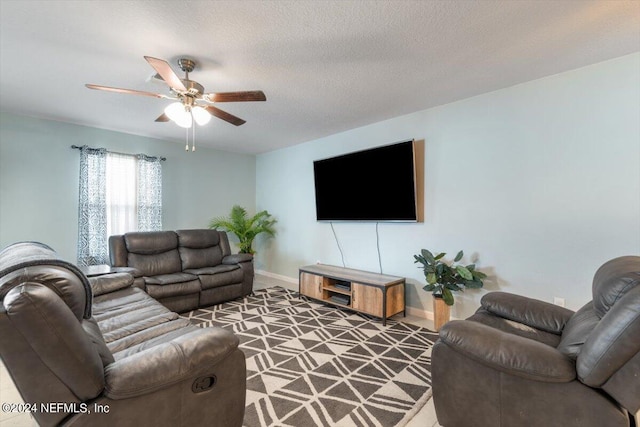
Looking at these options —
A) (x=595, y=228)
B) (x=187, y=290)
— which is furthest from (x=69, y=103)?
(x=595, y=228)

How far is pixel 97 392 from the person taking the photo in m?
1.09

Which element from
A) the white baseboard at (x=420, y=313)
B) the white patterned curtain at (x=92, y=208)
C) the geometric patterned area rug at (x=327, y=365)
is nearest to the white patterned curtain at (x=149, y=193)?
the white patterned curtain at (x=92, y=208)

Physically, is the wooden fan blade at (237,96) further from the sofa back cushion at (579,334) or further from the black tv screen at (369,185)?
the sofa back cushion at (579,334)

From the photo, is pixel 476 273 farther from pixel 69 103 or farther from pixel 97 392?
pixel 69 103

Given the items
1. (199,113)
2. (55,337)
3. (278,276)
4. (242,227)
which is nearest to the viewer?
(55,337)

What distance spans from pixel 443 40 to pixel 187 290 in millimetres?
3765

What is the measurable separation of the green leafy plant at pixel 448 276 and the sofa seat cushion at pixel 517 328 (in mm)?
670

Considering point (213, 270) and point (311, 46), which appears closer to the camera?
point (311, 46)

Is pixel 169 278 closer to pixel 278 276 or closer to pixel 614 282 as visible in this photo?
pixel 278 276

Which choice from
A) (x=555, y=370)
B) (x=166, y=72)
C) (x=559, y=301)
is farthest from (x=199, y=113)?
(x=559, y=301)

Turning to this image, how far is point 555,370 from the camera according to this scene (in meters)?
1.26

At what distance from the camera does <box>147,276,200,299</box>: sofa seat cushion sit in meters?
3.40

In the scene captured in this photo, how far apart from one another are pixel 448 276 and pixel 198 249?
3.48 metres

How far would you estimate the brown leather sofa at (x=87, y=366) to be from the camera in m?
0.97
